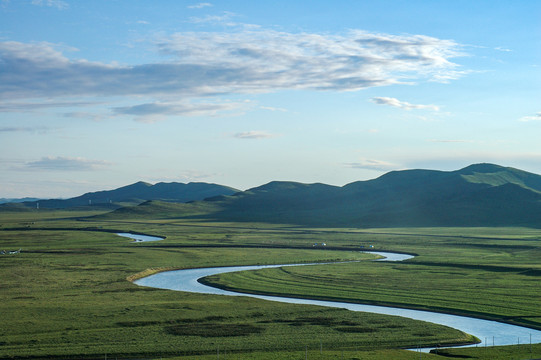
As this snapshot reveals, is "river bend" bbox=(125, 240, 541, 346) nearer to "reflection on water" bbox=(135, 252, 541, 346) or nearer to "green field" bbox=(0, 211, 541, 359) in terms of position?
"reflection on water" bbox=(135, 252, 541, 346)

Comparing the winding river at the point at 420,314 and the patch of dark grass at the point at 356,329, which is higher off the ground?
the patch of dark grass at the point at 356,329

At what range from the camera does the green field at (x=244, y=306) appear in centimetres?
5825

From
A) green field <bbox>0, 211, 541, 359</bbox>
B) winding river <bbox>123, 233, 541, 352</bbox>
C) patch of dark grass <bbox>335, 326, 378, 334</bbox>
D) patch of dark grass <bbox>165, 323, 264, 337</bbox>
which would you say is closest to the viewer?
green field <bbox>0, 211, 541, 359</bbox>

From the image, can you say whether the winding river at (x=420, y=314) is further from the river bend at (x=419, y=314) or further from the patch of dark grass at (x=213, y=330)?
the patch of dark grass at (x=213, y=330)

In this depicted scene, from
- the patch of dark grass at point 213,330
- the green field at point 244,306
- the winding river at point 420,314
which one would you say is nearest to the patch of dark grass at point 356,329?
the green field at point 244,306

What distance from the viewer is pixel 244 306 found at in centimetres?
8012

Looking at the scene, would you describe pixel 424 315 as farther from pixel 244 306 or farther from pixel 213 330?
pixel 213 330

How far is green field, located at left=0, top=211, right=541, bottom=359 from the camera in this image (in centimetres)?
5825

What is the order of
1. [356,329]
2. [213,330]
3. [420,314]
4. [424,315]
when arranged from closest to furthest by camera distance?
1. [213,330]
2. [356,329]
3. [424,315]
4. [420,314]

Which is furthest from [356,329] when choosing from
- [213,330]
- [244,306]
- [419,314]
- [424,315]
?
[244,306]

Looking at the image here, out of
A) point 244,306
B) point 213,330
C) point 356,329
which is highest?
point 244,306

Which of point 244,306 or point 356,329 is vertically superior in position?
point 244,306

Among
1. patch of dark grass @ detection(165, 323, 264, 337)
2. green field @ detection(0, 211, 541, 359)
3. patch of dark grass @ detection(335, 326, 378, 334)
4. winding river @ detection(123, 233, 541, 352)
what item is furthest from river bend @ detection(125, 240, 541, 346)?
patch of dark grass @ detection(165, 323, 264, 337)

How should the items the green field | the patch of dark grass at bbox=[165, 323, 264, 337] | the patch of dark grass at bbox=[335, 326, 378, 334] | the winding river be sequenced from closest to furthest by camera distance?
the green field, the patch of dark grass at bbox=[165, 323, 264, 337], the winding river, the patch of dark grass at bbox=[335, 326, 378, 334]
